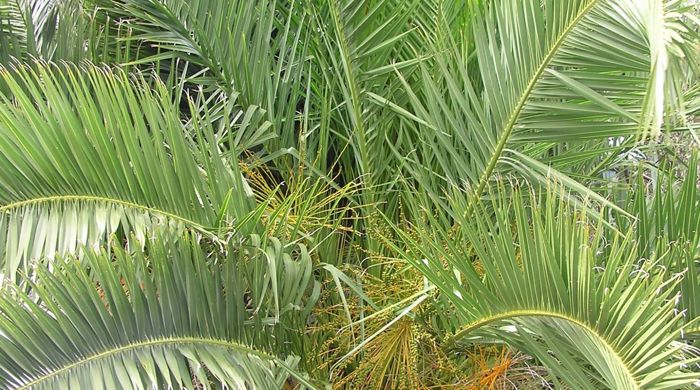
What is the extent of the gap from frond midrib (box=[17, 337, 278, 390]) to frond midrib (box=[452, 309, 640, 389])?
0.34 metres

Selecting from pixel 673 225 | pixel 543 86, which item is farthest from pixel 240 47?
pixel 673 225

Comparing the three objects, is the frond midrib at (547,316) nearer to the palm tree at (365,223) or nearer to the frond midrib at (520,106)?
the palm tree at (365,223)

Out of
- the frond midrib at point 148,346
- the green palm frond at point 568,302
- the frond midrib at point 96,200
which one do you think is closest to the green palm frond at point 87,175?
the frond midrib at point 96,200

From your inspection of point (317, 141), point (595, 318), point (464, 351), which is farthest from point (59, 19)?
point (595, 318)

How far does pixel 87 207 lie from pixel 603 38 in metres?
0.92

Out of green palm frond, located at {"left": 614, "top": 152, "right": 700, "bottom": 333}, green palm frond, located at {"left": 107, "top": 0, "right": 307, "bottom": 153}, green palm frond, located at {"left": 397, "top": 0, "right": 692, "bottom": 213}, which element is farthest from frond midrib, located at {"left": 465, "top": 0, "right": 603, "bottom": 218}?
green palm frond, located at {"left": 107, "top": 0, "right": 307, "bottom": 153}

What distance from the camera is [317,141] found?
200 centimetres

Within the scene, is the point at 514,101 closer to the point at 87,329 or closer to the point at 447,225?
the point at 447,225

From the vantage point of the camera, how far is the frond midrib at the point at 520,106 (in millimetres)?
1347

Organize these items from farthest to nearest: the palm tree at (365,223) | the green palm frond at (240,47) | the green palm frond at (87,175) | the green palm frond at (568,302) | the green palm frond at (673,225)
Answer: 1. the green palm frond at (240,47)
2. the green palm frond at (673,225)
3. the green palm frond at (87,175)
4. the palm tree at (365,223)
5. the green palm frond at (568,302)

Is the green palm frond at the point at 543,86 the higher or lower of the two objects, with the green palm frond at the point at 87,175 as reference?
higher

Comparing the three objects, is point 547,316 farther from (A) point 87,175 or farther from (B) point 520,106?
(A) point 87,175

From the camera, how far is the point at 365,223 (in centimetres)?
183

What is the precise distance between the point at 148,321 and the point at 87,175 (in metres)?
0.28
